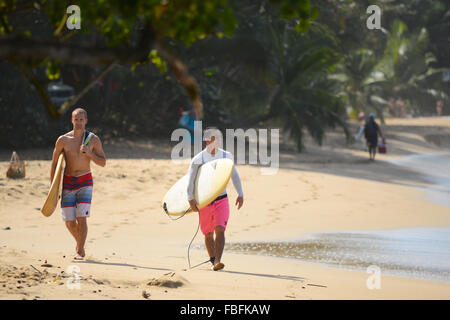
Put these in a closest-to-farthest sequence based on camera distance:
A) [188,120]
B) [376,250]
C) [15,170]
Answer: [376,250] → [15,170] → [188,120]

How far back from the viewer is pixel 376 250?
9898 millimetres

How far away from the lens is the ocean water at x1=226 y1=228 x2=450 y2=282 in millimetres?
8719

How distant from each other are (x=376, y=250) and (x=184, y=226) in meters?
3.07

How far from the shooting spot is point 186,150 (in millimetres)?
22094

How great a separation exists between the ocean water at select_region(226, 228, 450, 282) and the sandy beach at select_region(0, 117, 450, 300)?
0.37 m

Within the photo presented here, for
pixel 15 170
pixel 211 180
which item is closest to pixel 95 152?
pixel 211 180

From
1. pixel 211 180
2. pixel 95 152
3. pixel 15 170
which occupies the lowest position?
pixel 15 170

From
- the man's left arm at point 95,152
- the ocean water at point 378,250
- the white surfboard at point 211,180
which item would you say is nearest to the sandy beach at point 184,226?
the ocean water at point 378,250

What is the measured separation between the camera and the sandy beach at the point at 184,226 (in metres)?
6.69

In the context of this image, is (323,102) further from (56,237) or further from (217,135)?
(217,135)

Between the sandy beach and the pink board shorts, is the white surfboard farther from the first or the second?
the sandy beach

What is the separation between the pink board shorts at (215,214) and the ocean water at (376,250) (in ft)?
5.62

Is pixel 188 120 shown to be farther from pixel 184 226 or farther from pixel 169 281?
pixel 169 281

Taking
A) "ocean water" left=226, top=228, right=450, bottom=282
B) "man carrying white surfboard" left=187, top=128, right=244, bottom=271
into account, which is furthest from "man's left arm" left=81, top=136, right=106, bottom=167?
"ocean water" left=226, top=228, right=450, bottom=282
